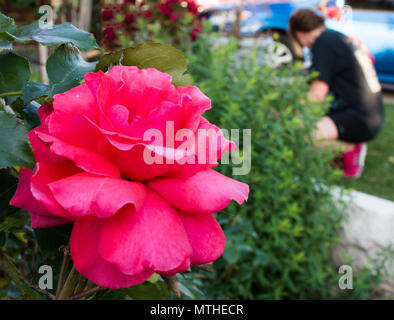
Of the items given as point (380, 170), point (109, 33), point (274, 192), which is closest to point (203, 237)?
point (274, 192)

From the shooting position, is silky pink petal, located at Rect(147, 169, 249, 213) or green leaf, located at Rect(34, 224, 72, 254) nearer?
silky pink petal, located at Rect(147, 169, 249, 213)

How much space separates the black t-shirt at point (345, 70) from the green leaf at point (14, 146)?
3553 millimetres

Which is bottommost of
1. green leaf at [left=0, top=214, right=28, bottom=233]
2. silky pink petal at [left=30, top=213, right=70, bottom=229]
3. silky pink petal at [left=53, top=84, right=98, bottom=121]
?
green leaf at [left=0, top=214, right=28, bottom=233]

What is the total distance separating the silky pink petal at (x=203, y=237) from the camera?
1.35 ft

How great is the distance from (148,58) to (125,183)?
0.17 metres

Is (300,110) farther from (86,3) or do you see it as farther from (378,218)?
(86,3)

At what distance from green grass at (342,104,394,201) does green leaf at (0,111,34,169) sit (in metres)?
3.74

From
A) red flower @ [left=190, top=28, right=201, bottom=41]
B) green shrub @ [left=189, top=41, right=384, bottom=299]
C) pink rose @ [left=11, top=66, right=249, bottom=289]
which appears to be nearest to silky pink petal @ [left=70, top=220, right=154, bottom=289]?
pink rose @ [left=11, top=66, right=249, bottom=289]

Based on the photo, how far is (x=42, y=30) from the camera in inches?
20.6

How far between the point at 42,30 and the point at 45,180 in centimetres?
22

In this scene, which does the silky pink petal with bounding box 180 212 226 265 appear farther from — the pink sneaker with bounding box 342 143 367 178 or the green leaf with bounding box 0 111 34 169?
the pink sneaker with bounding box 342 143 367 178

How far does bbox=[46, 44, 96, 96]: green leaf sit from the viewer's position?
0.51 m
